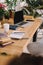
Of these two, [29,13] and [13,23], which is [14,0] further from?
[13,23]

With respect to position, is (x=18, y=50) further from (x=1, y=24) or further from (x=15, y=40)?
(x=1, y=24)

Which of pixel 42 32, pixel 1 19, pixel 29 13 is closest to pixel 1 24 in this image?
pixel 1 19

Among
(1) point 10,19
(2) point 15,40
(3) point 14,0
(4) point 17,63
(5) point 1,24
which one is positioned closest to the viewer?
(4) point 17,63

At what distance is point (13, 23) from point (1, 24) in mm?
210

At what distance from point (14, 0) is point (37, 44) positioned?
1380 mm

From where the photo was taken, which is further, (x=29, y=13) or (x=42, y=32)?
(x=42, y=32)

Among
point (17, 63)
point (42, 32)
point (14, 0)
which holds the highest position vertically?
point (14, 0)

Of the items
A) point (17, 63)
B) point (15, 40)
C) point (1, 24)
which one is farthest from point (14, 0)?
point (17, 63)

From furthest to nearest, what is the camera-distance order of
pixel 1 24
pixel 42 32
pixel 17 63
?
1. pixel 42 32
2. pixel 1 24
3. pixel 17 63

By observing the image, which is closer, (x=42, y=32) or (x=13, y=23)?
(x=13, y=23)

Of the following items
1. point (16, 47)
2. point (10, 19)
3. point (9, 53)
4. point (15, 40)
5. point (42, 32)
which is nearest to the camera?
point (9, 53)

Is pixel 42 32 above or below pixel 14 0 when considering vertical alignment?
below

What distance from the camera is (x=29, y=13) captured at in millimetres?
3535

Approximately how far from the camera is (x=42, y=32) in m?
3.85
